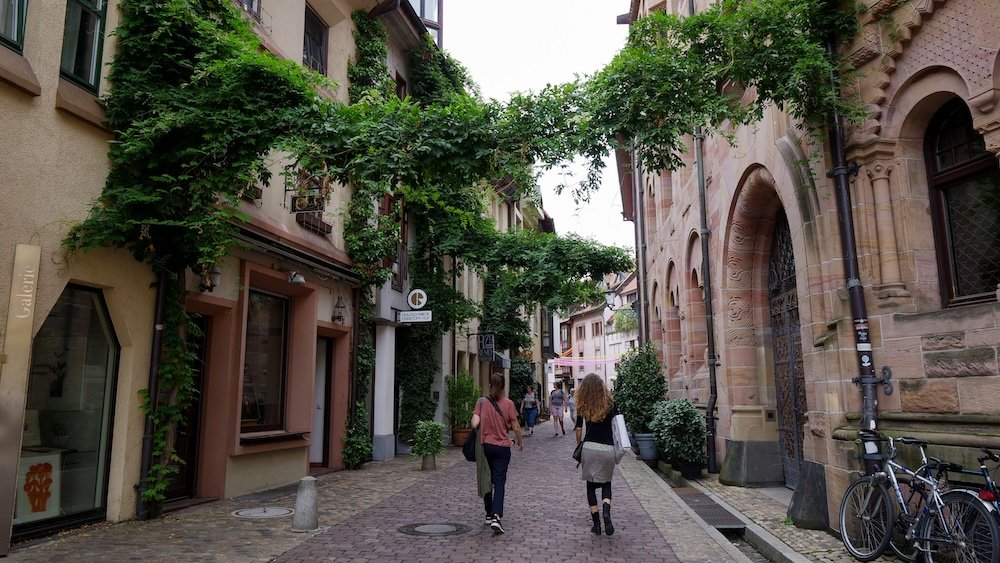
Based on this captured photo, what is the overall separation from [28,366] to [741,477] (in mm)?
9388

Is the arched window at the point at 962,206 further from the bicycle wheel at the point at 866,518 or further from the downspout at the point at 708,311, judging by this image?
Answer: the downspout at the point at 708,311

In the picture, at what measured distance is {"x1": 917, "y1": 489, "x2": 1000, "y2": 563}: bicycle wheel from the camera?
187 inches

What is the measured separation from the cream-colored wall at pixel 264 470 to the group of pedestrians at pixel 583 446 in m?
3.94

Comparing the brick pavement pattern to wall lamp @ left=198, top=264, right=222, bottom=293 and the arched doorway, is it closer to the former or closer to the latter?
the arched doorway

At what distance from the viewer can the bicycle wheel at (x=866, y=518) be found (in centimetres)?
570

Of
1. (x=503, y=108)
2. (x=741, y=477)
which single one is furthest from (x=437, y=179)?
(x=741, y=477)

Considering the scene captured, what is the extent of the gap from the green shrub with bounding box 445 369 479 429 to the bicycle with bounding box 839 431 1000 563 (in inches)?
522

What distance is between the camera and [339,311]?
12.9m

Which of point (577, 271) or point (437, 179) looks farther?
point (577, 271)

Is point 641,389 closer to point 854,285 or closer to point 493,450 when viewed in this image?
point 493,450

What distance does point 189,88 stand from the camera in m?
7.57

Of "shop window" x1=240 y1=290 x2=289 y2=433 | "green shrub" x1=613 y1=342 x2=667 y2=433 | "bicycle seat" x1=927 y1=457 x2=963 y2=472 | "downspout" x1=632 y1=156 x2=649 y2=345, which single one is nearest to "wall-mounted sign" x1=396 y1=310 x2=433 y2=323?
"shop window" x1=240 y1=290 x2=289 y2=433

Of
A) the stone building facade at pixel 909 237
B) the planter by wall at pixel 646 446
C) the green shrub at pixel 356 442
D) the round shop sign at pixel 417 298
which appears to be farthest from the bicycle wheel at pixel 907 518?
the round shop sign at pixel 417 298

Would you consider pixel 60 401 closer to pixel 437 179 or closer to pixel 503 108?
pixel 437 179
